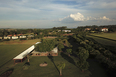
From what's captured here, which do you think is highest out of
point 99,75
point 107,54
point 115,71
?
point 107,54

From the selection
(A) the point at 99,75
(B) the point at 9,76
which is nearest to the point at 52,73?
(B) the point at 9,76

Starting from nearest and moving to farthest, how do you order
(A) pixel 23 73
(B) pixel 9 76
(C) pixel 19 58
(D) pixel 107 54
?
1. (B) pixel 9 76
2. (A) pixel 23 73
3. (D) pixel 107 54
4. (C) pixel 19 58

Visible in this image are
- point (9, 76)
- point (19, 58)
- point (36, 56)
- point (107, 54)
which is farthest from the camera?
point (36, 56)

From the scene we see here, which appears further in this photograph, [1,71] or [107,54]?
[107,54]

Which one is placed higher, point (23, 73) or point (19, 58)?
point (19, 58)

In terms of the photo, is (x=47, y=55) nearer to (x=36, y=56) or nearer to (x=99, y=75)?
(x=36, y=56)

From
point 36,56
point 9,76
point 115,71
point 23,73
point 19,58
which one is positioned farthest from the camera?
point 36,56

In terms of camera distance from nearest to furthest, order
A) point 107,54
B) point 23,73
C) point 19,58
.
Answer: point 23,73 < point 107,54 < point 19,58

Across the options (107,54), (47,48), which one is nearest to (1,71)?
(47,48)

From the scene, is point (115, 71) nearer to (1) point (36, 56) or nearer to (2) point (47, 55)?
(2) point (47, 55)
